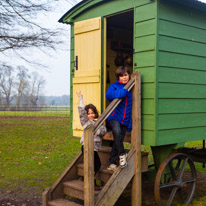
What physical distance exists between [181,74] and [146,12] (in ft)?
3.75

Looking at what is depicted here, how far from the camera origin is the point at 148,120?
15.7 feet

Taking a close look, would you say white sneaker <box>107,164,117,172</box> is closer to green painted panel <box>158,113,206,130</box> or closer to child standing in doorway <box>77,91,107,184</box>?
child standing in doorway <box>77,91,107,184</box>

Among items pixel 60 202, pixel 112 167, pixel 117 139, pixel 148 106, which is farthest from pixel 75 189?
pixel 148 106

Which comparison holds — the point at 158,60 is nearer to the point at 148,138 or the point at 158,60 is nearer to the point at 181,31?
the point at 181,31

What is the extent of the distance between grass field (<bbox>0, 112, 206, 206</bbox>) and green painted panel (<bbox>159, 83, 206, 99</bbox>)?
1.91 m

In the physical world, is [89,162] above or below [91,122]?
below

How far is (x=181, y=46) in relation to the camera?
16.9 ft

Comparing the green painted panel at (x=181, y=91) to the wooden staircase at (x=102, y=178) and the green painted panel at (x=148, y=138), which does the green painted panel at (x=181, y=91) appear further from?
the green painted panel at (x=148, y=138)

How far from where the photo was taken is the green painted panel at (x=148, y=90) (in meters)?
4.72

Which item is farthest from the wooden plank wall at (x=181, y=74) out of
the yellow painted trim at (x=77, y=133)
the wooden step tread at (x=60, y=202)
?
the yellow painted trim at (x=77, y=133)

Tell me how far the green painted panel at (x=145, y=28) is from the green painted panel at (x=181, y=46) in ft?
0.60

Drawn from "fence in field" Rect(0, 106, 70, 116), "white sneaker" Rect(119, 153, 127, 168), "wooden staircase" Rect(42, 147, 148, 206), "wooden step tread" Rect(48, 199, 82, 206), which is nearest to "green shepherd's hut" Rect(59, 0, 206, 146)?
"white sneaker" Rect(119, 153, 127, 168)

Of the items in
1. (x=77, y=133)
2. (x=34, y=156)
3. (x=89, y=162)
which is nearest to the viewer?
(x=89, y=162)

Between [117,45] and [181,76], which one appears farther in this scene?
[117,45]
